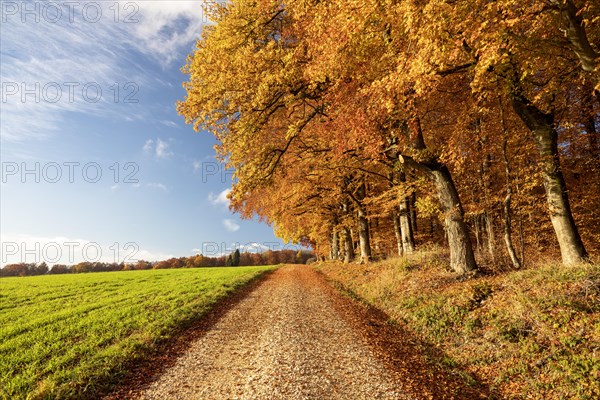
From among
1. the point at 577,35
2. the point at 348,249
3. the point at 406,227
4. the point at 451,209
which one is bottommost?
the point at 348,249

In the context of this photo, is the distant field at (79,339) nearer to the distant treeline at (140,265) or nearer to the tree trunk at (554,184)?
the tree trunk at (554,184)

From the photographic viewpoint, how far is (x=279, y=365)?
6.34 m

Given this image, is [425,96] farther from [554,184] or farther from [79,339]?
[79,339]

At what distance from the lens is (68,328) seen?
9625mm

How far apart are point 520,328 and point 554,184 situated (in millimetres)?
5462

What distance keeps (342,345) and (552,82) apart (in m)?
8.82

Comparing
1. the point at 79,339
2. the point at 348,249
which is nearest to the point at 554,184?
the point at 79,339

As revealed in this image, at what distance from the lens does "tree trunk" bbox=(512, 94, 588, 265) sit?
894 cm

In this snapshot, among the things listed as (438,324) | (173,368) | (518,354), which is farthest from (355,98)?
(173,368)

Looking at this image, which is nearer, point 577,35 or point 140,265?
point 577,35

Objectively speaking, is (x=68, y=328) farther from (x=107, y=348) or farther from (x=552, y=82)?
(x=552, y=82)

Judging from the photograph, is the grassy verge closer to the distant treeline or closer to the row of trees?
the row of trees

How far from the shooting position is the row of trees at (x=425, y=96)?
22.9ft

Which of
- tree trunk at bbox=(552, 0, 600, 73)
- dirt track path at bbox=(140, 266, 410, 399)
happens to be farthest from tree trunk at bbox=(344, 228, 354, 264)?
tree trunk at bbox=(552, 0, 600, 73)
